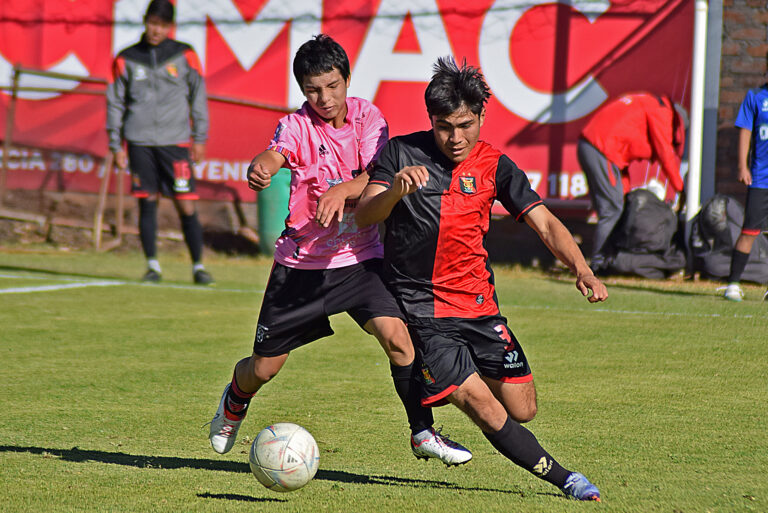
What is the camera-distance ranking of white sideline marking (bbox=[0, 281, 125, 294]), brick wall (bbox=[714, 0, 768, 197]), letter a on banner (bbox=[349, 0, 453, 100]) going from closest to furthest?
white sideline marking (bbox=[0, 281, 125, 294]) → brick wall (bbox=[714, 0, 768, 197]) → letter a on banner (bbox=[349, 0, 453, 100])

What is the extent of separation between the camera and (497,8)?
41.0ft

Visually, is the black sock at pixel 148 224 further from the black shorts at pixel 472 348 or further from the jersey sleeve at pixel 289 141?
the black shorts at pixel 472 348

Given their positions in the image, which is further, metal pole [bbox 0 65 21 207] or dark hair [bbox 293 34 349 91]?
metal pole [bbox 0 65 21 207]

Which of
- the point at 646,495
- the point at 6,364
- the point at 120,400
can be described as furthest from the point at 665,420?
the point at 6,364

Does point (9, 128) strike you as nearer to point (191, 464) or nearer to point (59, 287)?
point (59, 287)

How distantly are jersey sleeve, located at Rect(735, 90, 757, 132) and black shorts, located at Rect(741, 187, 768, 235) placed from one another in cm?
55

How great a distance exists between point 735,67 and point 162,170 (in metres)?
6.47

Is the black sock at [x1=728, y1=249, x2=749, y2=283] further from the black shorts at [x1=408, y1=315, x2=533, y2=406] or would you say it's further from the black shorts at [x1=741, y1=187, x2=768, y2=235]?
the black shorts at [x1=408, y1=315, x2=533, y2=406]

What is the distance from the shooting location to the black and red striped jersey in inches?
160

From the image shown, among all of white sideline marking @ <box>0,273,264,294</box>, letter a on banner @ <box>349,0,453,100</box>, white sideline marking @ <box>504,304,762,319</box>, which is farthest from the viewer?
letter a on banner @ <box>349,0,453,100</box>

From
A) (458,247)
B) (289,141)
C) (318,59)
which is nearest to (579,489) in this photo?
(458,247)

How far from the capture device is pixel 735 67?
1166cm

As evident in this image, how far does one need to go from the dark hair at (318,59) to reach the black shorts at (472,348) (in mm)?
1163

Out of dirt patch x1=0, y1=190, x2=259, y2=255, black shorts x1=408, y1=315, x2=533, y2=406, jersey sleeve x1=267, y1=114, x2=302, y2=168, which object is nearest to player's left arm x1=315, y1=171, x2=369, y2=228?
jersey sleeve x1=267, y1=114, x2=302, y2=168
